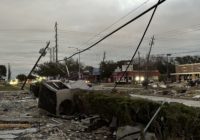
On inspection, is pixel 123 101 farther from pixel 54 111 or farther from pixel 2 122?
pixel 54 111

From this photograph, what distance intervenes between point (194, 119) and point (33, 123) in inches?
442

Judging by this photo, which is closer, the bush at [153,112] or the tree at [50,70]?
the bush at [153,112]

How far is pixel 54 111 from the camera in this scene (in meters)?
22.8

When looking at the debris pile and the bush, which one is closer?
the bush

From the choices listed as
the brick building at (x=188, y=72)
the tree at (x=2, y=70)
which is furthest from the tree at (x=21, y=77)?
the brick building at (x=188, y=72)

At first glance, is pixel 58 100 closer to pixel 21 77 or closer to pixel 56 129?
pixel 56 129

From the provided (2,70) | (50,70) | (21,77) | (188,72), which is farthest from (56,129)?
(2,70)

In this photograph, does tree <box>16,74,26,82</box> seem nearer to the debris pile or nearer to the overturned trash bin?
the overturned trash bin

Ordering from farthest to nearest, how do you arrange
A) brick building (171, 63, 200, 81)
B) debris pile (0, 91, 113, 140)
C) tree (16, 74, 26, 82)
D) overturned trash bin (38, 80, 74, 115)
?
tree (16, 74, 26, 82) → brick building (171, 63, 200, 81) → overturned trash bin (38, 80, 74, 115) → debris pile (0, 91, 113, 140)

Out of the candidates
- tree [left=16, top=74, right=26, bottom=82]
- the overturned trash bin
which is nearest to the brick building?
tree [left=16, top=74, right=26, bottom=82]

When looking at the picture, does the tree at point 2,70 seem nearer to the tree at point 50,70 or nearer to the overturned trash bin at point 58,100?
the tree at point 50,70

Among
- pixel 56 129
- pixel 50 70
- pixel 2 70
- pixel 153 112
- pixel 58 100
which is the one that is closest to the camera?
pixel 153 112

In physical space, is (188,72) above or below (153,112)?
above

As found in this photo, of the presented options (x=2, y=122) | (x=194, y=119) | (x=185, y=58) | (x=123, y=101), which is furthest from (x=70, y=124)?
(x=185, y=58)
